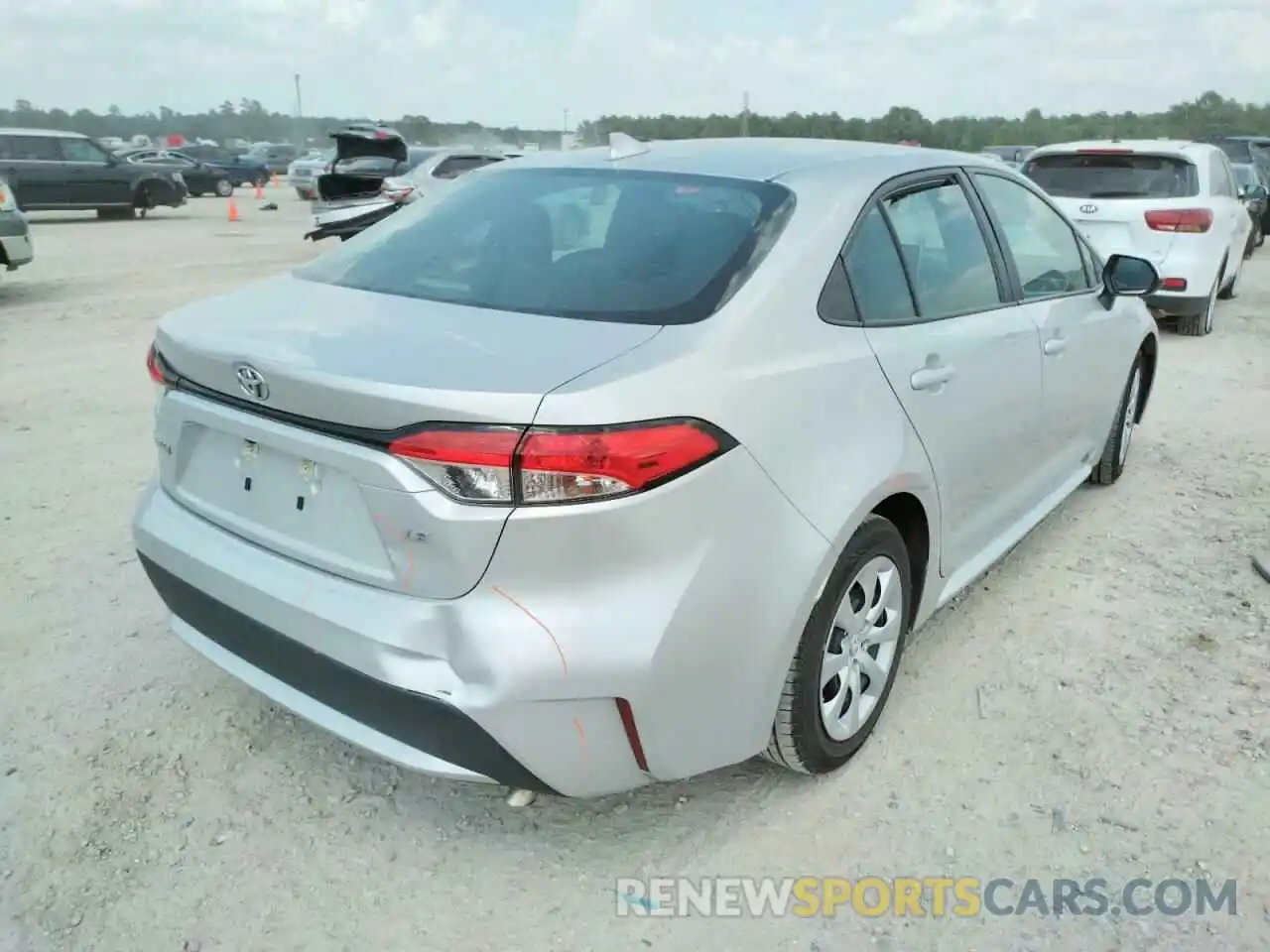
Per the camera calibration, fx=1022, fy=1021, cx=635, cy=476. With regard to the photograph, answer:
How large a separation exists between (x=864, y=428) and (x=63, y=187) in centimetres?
2065

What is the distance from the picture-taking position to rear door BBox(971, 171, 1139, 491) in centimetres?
354

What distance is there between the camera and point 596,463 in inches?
75.7

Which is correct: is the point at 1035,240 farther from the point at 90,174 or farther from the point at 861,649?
the point at 90,174

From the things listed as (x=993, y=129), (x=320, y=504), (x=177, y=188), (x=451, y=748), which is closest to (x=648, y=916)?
(x=451, y=748)

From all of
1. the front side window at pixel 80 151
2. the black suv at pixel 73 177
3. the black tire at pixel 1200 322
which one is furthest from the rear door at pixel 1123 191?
the front side window at pixel 80 151

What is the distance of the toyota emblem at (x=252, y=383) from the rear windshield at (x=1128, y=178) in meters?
7.70

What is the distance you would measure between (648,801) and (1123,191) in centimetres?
754

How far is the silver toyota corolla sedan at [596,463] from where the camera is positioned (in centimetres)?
197

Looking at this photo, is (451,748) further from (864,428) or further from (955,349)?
(955,349)

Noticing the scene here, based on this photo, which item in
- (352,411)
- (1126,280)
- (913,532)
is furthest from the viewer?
(1126,280)

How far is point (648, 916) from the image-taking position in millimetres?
2260

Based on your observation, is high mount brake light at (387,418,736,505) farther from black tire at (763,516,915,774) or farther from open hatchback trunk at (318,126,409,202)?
open hatchback trunk at (318,126,409,202)

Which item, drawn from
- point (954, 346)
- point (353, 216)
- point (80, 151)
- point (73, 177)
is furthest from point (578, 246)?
point (80, 151)

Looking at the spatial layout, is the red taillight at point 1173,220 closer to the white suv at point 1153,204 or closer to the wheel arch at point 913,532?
the white suv at point 1153,204
